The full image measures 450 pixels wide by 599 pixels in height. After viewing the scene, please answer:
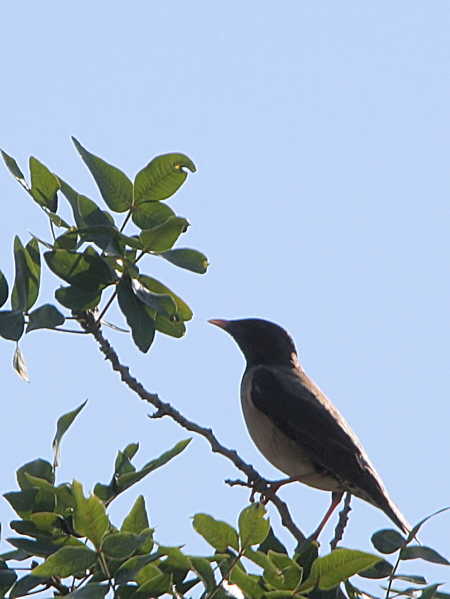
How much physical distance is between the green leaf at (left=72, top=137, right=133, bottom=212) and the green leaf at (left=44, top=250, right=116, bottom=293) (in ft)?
0.75

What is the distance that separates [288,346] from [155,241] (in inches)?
155

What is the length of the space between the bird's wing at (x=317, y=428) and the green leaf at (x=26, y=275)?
2.84 meters

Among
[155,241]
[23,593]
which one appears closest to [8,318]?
[155,241]

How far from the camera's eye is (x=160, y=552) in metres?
3.67

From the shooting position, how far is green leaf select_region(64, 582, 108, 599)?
11.4 ft

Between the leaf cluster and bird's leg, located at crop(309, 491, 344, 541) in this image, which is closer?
the leaf cluster

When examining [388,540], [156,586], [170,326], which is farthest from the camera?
[170,326]

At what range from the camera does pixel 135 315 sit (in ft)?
15.2

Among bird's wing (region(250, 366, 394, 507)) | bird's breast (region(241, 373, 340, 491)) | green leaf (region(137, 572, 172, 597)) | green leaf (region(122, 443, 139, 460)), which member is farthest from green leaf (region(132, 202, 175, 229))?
bird's breast (region(241, 373, 340, 491))

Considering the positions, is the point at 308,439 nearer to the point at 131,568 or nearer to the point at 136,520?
the point at 136,520

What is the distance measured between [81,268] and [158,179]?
0.46 metres

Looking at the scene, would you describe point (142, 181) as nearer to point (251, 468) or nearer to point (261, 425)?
point (251, 468)

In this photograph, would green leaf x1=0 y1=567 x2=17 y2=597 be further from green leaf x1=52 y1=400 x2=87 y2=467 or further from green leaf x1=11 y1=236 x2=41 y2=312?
green leaf x1=11 y1=236 x2=41 y2=312

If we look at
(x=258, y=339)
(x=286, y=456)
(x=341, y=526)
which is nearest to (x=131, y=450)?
(x=341, y=526)
